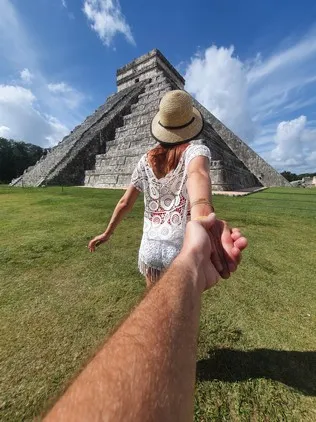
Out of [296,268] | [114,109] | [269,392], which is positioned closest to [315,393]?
[269,392]

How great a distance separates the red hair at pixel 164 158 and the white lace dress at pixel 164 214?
1.5 inches

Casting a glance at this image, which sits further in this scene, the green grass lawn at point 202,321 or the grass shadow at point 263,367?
the grass shadow at point 263,367

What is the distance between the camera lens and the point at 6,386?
179cm

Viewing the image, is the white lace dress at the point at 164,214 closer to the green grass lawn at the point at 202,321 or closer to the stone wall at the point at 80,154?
the green grass lawn at the point at 202,321

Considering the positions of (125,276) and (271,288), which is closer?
(271,288)

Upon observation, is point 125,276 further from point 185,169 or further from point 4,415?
point 185,169

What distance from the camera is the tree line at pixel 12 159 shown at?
136 feet

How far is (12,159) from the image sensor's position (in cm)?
4216

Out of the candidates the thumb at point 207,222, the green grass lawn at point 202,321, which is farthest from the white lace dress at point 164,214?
the green grass lawn at point 202,321

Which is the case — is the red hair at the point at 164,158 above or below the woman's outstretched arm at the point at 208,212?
above

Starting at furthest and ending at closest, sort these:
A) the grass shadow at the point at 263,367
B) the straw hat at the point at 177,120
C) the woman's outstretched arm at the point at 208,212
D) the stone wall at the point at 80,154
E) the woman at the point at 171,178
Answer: the stone wall at the point at 80,154
the grass shadow at the point at 263,367
the straw hat at the point at 177,120
the woman at the point at 171,178
the woman's outstretched arm at the point at 208,212

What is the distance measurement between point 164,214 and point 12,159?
47821 mm

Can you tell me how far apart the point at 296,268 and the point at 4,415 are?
12.5 feet

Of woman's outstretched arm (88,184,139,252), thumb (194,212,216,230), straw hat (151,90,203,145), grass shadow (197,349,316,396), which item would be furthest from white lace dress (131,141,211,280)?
grass shadow (197,349,316,396)
